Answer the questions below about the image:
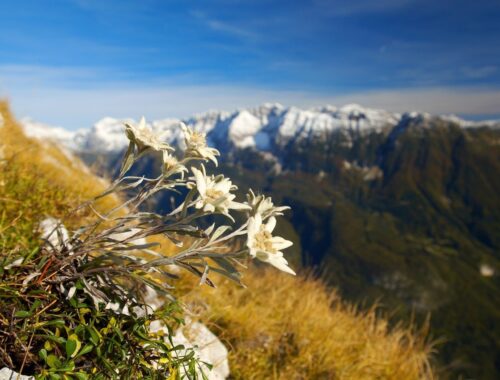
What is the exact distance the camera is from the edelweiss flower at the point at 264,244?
2039mm

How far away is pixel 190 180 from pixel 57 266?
0.94m

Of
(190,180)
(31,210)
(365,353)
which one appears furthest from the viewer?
(365,353)

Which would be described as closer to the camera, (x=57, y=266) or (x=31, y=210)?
(x=57, y=266)

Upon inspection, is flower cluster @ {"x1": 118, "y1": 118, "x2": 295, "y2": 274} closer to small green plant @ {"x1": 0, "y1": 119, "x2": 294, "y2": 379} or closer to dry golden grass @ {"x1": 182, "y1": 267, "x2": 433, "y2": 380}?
small green plant @ {"x1": 0, "y1": 119, "x2": 294, "y2": 379}

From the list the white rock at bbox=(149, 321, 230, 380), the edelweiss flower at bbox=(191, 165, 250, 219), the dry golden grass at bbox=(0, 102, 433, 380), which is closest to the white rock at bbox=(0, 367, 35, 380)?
the edelweiss flower at bbox=(191, 165, 250, 219)

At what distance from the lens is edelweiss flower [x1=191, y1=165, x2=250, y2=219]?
85.3 inches

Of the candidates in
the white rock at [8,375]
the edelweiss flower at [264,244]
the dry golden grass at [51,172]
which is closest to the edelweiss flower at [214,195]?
the edelweiss flower at [264,244]

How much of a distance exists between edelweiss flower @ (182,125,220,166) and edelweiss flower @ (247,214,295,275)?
576 millimetres

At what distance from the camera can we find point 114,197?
951 centimetres

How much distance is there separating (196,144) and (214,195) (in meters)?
0.39

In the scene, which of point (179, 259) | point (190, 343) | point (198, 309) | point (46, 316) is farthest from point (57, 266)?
point (198, 309)

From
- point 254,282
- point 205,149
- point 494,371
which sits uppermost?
point 205,149

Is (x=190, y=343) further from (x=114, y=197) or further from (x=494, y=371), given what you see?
(x=494, y=371)

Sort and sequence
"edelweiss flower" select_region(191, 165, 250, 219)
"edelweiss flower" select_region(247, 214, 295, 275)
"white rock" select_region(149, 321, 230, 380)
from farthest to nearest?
"white rock" select_region(149, 321, 230, 380) < "edelweiss flower" select_region(191, 165, 250, 219) < "edelweiss flower" select_region(247, 214, 295, 275)
